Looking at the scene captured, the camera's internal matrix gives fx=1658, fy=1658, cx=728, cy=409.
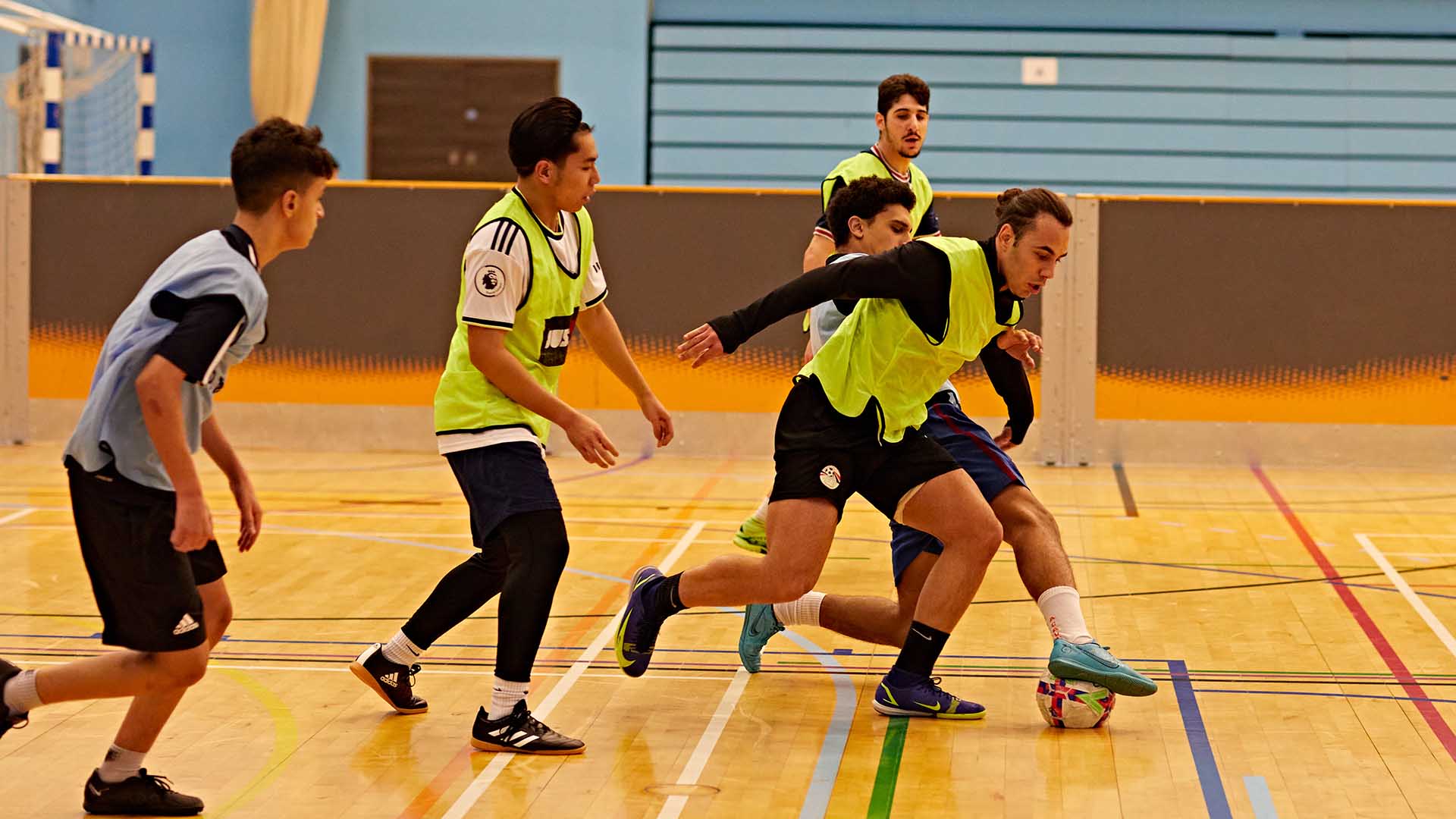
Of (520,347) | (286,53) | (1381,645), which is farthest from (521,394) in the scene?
(286,53)

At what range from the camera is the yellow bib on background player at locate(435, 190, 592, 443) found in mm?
4285

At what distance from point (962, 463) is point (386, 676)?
178cm

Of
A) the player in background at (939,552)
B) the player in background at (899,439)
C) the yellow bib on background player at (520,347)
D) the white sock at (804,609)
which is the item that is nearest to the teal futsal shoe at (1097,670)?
the player in background at (939,552)

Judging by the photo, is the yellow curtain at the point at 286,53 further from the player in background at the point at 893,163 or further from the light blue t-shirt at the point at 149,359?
the light blue t-shirt at the point at 149,359

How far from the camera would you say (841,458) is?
454cm

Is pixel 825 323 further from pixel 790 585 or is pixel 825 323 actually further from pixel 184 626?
pixel 184 626

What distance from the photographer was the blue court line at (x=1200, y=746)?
3850 mm

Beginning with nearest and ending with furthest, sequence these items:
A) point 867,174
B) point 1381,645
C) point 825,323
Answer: point 825,323
point 1381,645
point 867,174

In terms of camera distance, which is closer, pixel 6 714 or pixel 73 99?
pixel 6 714

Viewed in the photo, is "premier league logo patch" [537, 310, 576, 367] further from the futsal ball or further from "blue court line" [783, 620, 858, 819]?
the futsal ball

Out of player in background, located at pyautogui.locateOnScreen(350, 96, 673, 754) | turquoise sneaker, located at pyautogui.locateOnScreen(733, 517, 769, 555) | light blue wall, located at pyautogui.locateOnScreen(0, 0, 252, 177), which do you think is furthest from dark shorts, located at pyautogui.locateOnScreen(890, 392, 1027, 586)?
light blue wall, located at pyautogui.locateOnScreen(0, 0, 252, 177)

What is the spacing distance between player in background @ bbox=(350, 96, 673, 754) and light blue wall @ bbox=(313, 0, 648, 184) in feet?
42.3

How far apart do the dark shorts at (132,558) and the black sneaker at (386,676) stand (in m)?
1.05

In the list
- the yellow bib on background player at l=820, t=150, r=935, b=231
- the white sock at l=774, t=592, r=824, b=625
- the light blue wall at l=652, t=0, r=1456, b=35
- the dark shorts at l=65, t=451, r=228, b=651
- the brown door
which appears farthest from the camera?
the brown door
